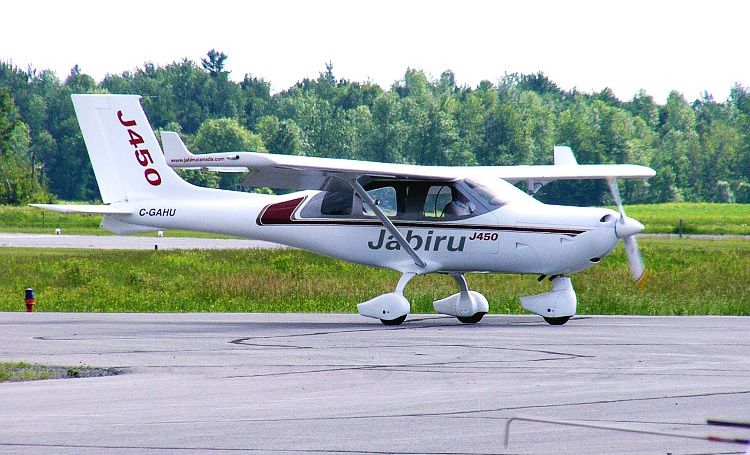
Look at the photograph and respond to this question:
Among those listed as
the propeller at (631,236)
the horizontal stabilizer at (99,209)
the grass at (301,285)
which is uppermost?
the horizontal stabilizer at (99,209)

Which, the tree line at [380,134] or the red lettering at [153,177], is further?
the tree line at [380,134]

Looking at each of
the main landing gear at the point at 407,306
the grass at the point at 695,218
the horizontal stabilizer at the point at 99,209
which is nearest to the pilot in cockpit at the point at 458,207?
the main landing gear at the point at 407,306

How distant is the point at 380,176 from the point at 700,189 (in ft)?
403

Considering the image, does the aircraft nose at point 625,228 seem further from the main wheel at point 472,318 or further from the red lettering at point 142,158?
the red lettering at point 142,158

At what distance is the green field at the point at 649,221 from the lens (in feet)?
241

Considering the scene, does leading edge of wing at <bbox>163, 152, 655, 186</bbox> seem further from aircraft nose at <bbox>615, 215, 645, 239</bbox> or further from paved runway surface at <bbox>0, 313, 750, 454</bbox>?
paved runway surface at <bbox>0, 313, 750, 454</bbox>

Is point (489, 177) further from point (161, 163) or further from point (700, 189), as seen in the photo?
point (700, 189)

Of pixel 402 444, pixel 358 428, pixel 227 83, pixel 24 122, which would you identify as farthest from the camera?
pixel 227 83

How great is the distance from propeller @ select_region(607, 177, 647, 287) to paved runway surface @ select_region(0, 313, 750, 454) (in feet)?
2.68

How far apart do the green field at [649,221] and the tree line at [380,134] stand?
40.0 feet

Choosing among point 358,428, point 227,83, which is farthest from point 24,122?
point 358,428

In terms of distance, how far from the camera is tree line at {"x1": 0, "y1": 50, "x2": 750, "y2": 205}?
124 meters

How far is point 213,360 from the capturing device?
13773mm

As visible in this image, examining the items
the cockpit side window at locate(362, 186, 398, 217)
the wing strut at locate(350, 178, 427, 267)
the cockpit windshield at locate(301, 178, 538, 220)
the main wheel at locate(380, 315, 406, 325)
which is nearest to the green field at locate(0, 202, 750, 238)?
the cockpit windshield at locate(301, 178, 538, 220)
